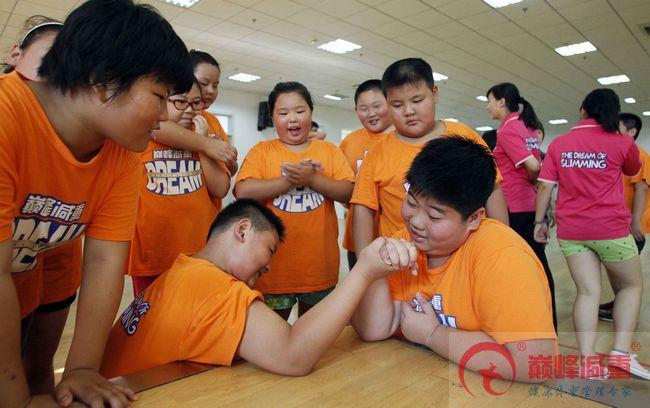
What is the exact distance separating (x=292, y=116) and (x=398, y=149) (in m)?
0.58

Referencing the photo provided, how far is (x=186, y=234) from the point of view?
5.68 feet

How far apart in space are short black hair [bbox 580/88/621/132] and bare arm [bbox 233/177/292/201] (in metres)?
1.87

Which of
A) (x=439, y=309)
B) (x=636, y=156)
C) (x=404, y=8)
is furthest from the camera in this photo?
(x=404, y=8)

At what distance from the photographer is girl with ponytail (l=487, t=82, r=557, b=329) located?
107 inches

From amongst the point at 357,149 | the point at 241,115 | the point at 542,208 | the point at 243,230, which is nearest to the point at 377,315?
the point at 243,230

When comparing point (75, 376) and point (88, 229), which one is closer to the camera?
point (75, 376)

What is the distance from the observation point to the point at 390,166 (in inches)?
64.1

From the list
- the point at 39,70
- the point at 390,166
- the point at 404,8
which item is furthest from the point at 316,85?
the point at 39,70

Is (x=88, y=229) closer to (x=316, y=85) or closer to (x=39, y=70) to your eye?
(x=39, y=70)

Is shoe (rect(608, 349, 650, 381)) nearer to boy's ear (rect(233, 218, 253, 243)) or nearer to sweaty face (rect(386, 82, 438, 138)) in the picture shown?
sweaty face (rect(386, 82, 438, 138))

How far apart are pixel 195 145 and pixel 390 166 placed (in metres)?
0.78

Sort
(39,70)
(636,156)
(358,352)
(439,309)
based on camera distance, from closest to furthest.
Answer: (39,70) → (358,352) → (439,309) → (636,156)

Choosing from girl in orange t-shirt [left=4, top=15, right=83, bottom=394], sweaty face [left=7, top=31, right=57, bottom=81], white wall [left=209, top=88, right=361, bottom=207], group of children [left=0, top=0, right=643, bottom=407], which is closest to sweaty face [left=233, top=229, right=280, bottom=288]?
group of children [left=0, top=0, right=643, bottom=407]

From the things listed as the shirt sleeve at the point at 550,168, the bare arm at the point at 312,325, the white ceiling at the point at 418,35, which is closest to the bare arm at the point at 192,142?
the bare arm at the point at 312,325
